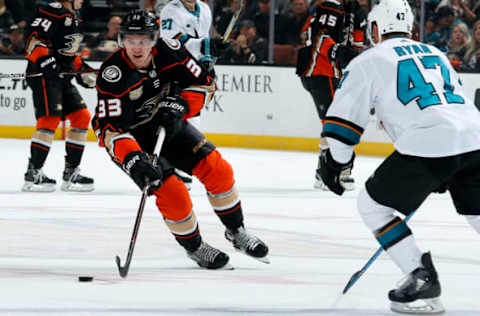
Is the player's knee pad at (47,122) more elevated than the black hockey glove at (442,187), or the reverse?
the black hockey glove at (442,187)

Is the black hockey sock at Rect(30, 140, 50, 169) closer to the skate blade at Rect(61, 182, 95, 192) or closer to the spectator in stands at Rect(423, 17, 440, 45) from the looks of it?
the skate blade at Rect(61, 182, 95, 192)

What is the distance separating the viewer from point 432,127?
2.66m

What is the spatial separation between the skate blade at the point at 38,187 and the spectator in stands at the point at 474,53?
3.88m

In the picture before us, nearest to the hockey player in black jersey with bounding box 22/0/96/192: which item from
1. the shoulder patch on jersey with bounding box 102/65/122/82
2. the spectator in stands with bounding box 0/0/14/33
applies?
the shoulder patch on jersey with bounding box 102/65/122/82

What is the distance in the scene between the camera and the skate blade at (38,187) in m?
5.73

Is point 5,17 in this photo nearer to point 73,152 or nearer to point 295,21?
point 295,21

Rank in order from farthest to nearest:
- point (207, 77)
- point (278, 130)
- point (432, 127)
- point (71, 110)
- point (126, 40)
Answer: point (278, 130), point (71, 110), point (207, 77), point (126, 40), point (432, 127)

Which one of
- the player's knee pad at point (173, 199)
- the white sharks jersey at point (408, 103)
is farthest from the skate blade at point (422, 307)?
the player's knee pad at point (173, 199)

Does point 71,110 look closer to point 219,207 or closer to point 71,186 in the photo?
point 71,186

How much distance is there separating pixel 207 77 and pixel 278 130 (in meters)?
4.93

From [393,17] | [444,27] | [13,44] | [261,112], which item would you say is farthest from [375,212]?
[13,44]

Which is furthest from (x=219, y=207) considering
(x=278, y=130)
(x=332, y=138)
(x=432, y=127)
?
(x=278, y=130)

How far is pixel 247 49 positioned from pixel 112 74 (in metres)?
5.43

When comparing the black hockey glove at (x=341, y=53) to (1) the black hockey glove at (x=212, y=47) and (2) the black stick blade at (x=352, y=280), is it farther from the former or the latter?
(2) the black stick blade at (x=352, y=280)
